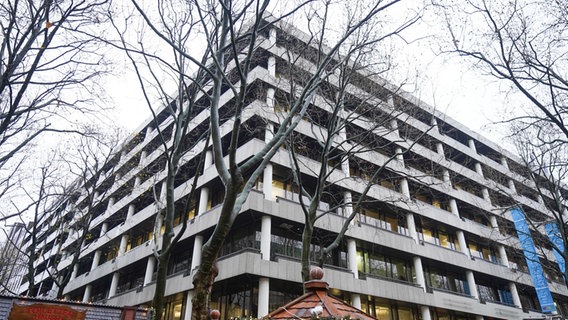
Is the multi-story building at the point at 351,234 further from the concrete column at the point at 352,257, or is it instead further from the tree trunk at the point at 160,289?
the tree trunk at the point at 160,289

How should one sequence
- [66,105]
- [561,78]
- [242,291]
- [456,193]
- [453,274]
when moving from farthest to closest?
[456,193], [453,274], [242,291], [561,78], [66,105]

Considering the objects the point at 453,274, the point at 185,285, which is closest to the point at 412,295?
the point at 453,274

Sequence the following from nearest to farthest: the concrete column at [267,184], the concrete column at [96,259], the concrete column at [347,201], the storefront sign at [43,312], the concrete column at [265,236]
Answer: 1. the storefront sign at [43,312]
2. the concrete column at [265,236]
3. the concrete column at [267,184]
4. the concrete column at [347,201]
5. the concrete column at [96,259]

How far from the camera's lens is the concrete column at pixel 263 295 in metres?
17.1

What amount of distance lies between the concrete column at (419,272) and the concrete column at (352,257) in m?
5.15

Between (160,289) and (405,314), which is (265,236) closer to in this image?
(160,289)

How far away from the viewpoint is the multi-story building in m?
18.7

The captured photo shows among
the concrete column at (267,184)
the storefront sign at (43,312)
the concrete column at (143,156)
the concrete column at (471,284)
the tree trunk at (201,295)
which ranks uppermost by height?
the concrete column at (143,156)

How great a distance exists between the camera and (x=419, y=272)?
2433cm

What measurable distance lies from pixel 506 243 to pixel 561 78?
25732 millimetres

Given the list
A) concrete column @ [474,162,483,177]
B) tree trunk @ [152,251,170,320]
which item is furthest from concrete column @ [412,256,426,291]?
tree trunk @ [152,251,170,320]

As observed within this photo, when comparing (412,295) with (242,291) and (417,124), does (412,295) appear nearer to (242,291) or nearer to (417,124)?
(242,291)

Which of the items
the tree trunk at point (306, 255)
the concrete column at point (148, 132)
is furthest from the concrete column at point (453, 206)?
the concrete column at point (148, 132)

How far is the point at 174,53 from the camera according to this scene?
34.7ft
